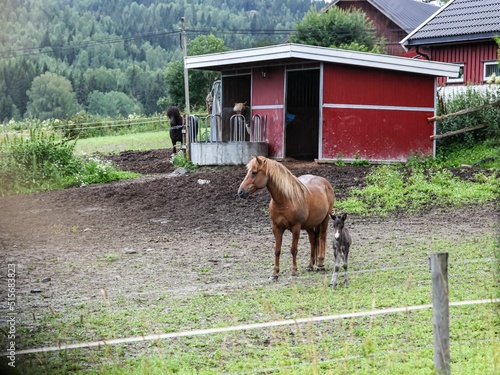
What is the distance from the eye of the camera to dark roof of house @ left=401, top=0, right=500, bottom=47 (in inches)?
920

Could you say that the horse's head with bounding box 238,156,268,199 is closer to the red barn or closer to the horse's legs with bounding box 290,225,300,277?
the horse's legs with bounding box 290,225,300,277

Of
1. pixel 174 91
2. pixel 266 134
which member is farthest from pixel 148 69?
pixel 266 134

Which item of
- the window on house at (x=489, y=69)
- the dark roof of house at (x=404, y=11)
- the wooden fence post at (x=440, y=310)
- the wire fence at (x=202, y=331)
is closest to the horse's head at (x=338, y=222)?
the wire fence at (x=202, y=331)

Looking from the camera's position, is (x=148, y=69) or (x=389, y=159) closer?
(x=389, y=159)

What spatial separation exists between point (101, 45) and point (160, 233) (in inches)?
1169

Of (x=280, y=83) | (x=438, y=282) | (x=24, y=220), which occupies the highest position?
(x=280, y=83)

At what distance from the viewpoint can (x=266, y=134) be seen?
1944cm

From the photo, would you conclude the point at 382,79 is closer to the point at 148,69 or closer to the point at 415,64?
the point at 415,64

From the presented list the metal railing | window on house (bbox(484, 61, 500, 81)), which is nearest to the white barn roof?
the metal railing

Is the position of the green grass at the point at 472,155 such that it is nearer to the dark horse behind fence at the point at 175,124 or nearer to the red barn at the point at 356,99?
the red barn at the point at 356,99

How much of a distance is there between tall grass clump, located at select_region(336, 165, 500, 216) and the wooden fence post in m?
9.02

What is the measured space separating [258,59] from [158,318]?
1256 cm

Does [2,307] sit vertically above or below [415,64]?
below

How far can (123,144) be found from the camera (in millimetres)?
30828
